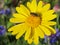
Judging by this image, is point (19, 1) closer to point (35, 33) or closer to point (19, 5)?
point (19, 5)

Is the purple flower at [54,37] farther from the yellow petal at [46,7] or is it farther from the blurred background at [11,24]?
the yellow petal at [46,7]

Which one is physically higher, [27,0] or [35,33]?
[27,0]

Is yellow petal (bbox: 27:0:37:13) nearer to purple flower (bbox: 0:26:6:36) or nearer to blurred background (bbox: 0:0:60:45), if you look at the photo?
blurred background (bbox: 0:0:60:45)

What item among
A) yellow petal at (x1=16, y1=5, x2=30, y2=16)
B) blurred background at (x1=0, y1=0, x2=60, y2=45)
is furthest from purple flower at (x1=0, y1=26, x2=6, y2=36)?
yellow petal at (x1=16, y1=5, x2=30, y2=16)

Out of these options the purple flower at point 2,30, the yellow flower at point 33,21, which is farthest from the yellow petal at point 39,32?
the purple flower at point 2,30

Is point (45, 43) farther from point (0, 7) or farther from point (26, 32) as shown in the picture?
point (0, 7)

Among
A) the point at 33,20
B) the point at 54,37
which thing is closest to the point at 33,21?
the point at 33,20

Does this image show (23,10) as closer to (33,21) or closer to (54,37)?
(33,21)

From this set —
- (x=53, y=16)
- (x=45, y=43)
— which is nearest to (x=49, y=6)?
(x=53, y=16)
